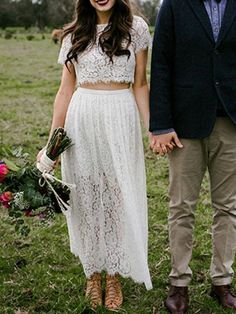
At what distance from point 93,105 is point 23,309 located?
139 centimetres

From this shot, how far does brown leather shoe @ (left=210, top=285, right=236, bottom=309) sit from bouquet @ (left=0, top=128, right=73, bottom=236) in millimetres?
1138

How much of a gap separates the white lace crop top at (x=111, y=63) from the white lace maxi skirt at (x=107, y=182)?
0.08m

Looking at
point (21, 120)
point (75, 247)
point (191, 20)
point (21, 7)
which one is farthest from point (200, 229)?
point (21, 7)

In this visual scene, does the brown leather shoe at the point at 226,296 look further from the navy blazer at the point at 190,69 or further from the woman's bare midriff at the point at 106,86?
the woman's bare midriff at the point at 106,86

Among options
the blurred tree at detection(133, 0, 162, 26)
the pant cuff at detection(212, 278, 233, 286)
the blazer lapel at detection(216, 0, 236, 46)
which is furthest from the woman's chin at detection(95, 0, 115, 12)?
the pant cuff at detection(212, 278, 233, 286)

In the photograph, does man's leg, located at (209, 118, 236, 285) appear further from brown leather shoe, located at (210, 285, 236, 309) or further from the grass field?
the grass field

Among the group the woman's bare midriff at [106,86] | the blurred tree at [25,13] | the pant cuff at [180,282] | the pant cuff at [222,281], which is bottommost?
the blurred tree at [25,13]

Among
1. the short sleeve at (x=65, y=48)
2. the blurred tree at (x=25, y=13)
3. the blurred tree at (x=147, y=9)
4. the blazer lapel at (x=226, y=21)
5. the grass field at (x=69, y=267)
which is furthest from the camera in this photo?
the blurred tree at (x=25, y=13)

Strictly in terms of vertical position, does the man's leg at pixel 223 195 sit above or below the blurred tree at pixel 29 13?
above

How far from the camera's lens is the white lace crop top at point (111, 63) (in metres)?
3.39

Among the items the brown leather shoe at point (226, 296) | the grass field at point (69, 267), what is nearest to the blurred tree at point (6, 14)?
the grass field at point (69, 267)

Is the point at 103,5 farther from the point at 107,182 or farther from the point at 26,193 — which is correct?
the point at 26,193

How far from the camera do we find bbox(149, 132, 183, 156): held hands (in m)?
3.36

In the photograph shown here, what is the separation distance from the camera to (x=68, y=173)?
3.62m
